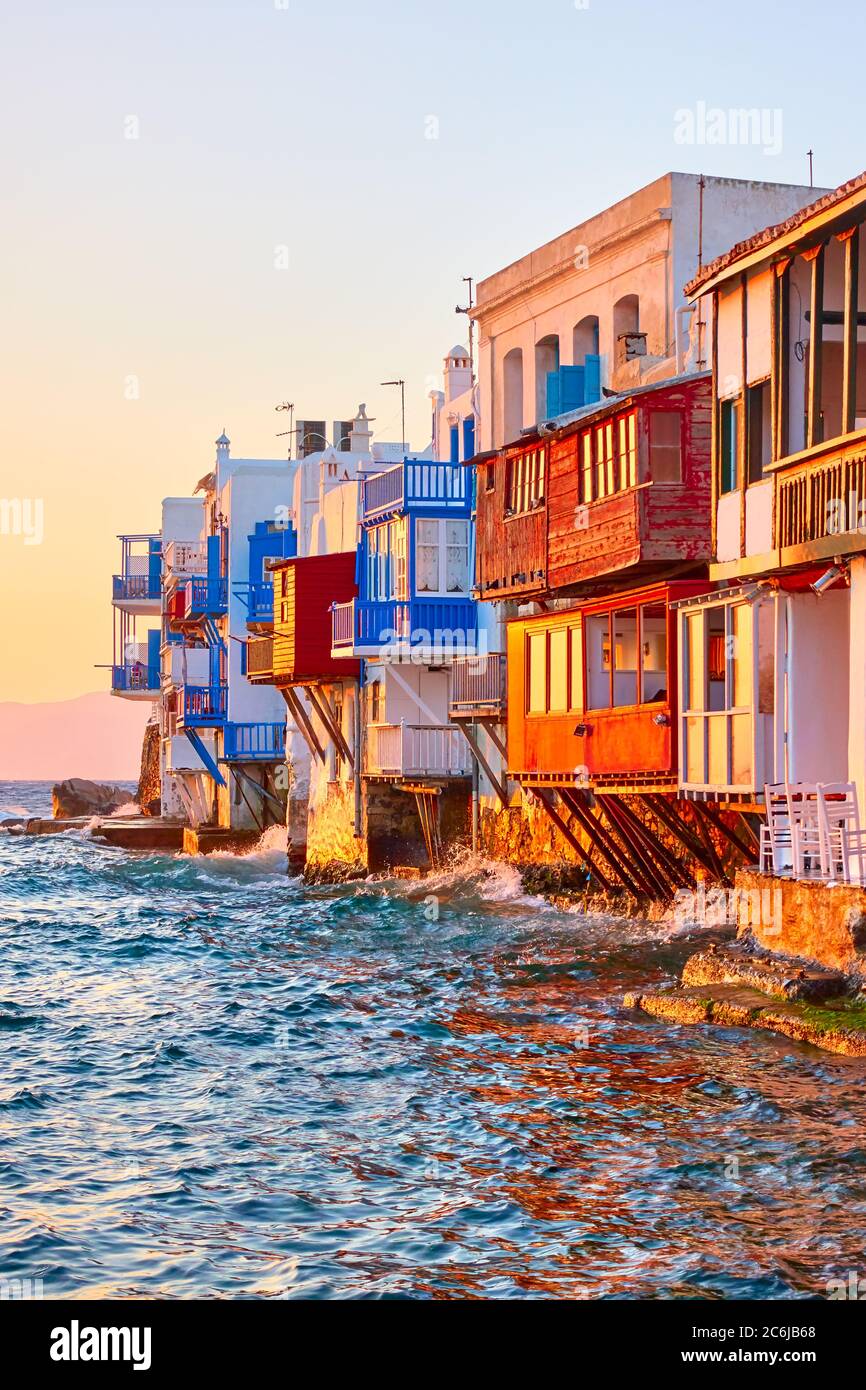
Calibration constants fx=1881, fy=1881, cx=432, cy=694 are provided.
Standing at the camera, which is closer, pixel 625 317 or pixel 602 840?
pixel 602 840

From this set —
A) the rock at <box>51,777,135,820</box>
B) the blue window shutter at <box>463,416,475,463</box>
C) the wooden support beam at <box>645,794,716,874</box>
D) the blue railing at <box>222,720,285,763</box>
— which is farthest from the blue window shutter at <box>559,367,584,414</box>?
the rock at <box>51,777,135,820</box>

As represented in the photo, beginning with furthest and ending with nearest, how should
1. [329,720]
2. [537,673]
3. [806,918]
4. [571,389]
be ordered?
[329,720]
[571,389]
[537,673]
[806,918]

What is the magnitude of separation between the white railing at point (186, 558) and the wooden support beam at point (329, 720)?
73.3ft

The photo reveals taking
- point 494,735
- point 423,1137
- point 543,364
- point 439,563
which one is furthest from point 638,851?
point 543,364

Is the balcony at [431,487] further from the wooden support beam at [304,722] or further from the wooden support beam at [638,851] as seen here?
the wooden support beam at [638,851]

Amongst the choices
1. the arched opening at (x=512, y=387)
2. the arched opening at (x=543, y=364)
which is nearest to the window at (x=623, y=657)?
the arched opening at (x=543, y=364)

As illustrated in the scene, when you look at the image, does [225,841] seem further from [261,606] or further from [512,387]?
[512,387]

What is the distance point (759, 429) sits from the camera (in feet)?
78.0

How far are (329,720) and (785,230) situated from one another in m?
28.5

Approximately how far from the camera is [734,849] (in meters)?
26.5

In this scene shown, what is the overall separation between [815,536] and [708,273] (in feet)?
16.9

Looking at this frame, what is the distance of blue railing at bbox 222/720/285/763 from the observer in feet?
198

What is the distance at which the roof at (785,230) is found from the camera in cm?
1955
